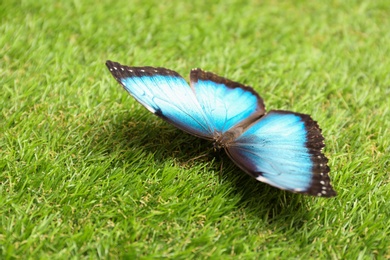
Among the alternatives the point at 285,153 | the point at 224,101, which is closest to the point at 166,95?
the point at 224,101

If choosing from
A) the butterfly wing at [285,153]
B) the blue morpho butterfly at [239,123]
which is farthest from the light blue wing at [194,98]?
the butterfly wing at [285,153]

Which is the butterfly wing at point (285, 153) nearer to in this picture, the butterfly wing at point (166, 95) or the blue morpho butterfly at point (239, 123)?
the blue morpho butterfly at point (239, 123)

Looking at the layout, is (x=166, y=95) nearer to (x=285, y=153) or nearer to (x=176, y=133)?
(x=176, y=133)

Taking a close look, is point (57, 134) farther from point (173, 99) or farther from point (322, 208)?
point (322, 208)

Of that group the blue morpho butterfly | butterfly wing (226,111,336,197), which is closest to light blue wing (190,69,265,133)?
the blue morpho butterfly

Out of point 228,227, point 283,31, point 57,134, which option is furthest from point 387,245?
point 283,31
